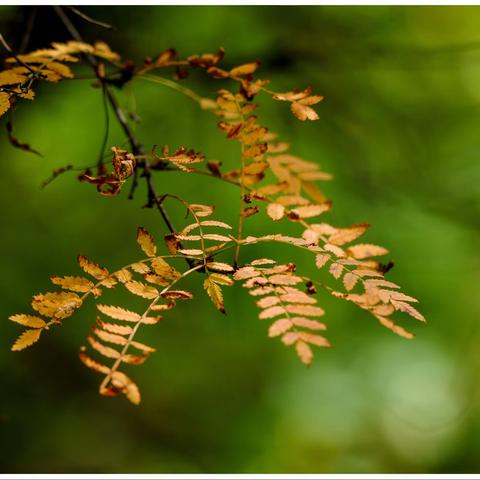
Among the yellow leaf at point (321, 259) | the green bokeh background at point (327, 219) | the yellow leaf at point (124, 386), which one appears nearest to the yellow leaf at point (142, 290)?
the yellow leaf at point (124, 386)

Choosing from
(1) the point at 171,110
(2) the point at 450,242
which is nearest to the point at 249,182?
(1) the point at 171,110

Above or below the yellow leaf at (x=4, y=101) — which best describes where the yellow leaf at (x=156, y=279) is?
below

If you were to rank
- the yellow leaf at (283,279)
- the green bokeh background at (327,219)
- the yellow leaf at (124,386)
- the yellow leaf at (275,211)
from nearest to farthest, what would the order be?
the yellow leaf at (124,386)
the yellow leaf at (283,279)
the yellow leaf at (275,211)
the green bokeh background at (327,219)

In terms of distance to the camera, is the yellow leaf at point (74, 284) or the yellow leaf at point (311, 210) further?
the yellow leaf at point (311, 210)

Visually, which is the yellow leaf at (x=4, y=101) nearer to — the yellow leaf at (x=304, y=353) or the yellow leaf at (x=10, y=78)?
the yellow leaf at (x=10, y=78)

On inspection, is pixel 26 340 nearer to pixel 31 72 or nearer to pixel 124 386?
pixel 124 386

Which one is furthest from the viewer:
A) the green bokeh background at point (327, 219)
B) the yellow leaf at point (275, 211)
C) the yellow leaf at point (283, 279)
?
the green bokeh background at point (327, 219)

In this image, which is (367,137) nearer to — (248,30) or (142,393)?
(248,30)

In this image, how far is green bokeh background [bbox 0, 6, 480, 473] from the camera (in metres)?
3.34

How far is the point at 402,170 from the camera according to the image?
3.48m

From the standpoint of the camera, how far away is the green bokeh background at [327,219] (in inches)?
132

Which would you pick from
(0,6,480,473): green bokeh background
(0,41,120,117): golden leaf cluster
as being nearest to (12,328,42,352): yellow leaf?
(0,41,120,117): golden leaf cluster

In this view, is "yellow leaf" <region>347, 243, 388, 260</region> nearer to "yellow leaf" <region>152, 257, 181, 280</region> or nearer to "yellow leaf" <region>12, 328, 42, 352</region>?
"yellow leaf" <region>152, 257, 181, 280</region>

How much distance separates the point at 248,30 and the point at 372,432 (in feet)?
8.11
